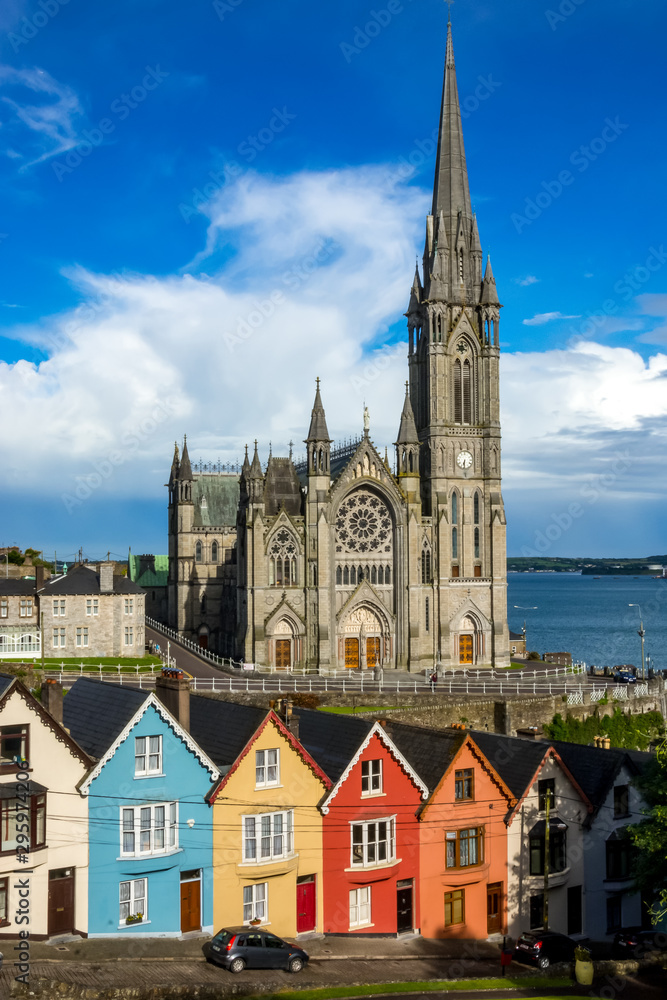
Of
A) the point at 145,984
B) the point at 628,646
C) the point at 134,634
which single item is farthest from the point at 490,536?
the point at 628,646

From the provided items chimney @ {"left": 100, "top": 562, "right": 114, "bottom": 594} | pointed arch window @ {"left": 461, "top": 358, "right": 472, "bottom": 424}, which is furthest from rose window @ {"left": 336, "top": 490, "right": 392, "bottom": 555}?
chimney @ {"left": 100, "top": 562, "right": 114, "bottom": 594}

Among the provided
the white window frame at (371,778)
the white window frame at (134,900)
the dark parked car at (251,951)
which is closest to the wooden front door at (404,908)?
the white window frame at (371,778)

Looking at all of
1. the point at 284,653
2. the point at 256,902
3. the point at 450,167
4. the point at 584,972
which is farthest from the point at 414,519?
the point at 584,972

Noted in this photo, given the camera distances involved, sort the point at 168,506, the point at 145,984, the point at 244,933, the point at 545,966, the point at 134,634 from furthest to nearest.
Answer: the point at 168,506
the point at 134,634
the point at 545,966
the point at 244,933
the point at 145,984

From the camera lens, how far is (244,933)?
2566 cm

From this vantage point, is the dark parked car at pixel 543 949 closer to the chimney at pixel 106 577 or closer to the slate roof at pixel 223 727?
the slate roof at pixel 223 727

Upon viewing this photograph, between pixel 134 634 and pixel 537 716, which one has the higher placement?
pixel 134 634

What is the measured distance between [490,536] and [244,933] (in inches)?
2166

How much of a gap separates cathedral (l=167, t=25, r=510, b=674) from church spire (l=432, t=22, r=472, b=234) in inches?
4.8

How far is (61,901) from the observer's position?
2625cm

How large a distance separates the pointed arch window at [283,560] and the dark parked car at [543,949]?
142ft

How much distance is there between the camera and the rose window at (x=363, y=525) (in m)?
74.1

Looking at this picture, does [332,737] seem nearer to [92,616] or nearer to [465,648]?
[92,616]

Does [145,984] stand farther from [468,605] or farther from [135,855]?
[468,605]
